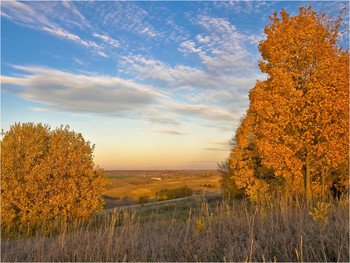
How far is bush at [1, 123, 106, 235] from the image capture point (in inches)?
579

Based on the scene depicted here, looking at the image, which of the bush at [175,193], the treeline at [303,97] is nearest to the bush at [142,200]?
the bush at [175,193]

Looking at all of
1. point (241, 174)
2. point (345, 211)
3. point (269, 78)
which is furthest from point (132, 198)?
point (345, 211)

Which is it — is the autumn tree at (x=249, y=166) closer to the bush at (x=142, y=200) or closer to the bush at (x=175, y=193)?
the bush at (x=142, y=200)

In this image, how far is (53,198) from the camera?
15.0 metres

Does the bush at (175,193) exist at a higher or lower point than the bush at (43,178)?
lower

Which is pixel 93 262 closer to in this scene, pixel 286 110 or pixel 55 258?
pixel 55 258

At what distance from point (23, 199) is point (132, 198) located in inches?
1228

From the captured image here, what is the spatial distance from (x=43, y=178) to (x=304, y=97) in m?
14.5

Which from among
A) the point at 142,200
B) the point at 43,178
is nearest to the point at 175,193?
the point at 142,200

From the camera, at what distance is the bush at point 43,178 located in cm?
1470

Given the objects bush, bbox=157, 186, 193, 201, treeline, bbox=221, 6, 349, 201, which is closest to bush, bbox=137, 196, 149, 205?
bush, bbox=157, 186, 193, 201

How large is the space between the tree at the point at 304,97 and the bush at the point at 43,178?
36.0 feet

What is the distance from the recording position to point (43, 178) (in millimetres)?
15133

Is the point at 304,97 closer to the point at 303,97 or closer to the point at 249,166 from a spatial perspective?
the point at 303,97
